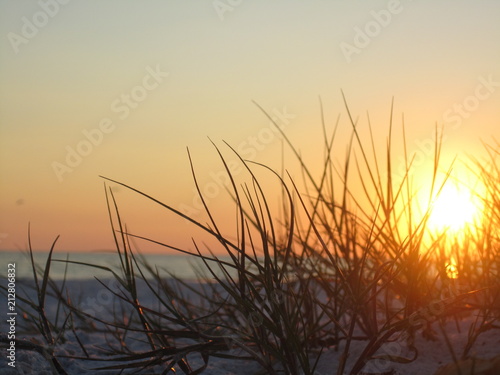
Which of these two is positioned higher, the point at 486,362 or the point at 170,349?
the point at 170,349

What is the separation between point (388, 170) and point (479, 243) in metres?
0.46

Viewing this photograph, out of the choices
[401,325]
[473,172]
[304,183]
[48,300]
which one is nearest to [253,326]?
[401,325]

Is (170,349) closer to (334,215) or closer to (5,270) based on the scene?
(334,215)

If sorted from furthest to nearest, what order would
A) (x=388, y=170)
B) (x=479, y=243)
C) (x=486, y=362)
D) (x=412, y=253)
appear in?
(x=479, y=243) < (x=388, y=170) < (x=412, y=253) < (x=486, y=362)

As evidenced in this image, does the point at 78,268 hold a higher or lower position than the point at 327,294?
higher

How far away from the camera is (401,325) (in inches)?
41.2

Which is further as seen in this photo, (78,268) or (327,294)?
(78,268)

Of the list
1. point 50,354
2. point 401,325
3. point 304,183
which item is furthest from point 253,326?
point 304,183

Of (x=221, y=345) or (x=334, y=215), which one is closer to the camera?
(x=221, y=345)

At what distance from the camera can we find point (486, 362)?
95 cm

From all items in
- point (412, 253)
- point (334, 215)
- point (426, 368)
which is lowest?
point (426, 368)

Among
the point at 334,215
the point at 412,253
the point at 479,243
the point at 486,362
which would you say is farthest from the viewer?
the point at 479,243

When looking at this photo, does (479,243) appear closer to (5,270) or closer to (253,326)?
(253,326)

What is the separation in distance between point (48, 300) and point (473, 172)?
3976 mm
